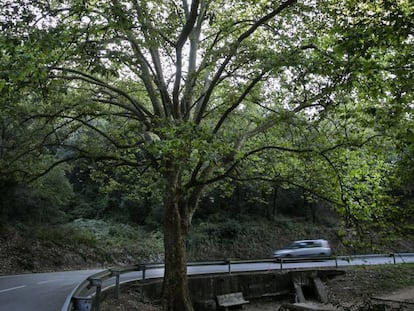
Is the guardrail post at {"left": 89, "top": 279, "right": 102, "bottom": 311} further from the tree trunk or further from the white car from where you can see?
the white car

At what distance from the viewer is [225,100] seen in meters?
13.7

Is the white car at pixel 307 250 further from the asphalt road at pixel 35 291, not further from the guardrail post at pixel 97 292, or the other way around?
the guardrail post at pixel 97 292

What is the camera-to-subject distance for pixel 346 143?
10.3 m

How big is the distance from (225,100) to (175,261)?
601 cm

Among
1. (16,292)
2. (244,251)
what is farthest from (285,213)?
(16,292)

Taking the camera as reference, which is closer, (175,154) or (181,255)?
(175,154)

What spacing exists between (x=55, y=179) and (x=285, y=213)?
2306 cm

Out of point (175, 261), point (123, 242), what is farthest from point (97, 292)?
point (123, 242)

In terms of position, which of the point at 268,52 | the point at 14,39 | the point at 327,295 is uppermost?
the point at 268,52

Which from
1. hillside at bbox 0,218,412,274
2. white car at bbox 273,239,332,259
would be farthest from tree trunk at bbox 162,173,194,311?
white car at bbox 273,239,332,259

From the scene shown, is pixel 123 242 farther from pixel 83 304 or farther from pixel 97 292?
pixel 83 304

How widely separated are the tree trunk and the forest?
0.04 m

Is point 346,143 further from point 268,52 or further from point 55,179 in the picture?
point 55,179

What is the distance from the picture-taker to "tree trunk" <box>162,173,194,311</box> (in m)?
11.9
